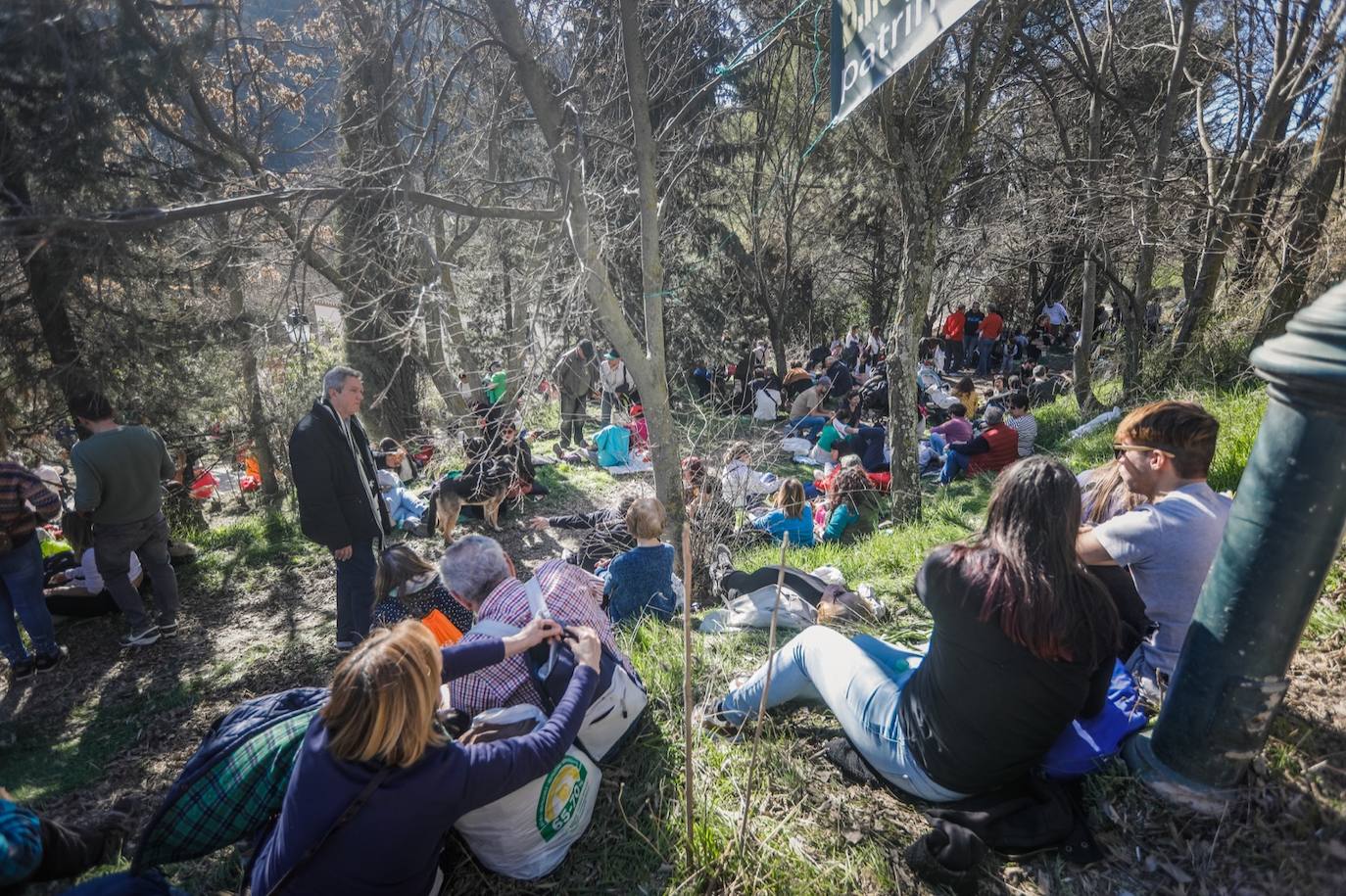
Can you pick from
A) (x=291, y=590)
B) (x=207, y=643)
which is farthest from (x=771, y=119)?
(x=207, y=643)

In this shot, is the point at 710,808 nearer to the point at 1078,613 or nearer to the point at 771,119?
the point at 1078,613

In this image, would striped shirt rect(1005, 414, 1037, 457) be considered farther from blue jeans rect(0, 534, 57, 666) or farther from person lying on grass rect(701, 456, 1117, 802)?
blue jeans rect(0, 534, 57, 666)

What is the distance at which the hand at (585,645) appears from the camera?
7.58ft

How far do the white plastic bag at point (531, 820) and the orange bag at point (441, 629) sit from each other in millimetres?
1144

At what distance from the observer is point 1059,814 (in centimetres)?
201

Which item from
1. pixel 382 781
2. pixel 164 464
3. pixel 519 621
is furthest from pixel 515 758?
pixel 164 464

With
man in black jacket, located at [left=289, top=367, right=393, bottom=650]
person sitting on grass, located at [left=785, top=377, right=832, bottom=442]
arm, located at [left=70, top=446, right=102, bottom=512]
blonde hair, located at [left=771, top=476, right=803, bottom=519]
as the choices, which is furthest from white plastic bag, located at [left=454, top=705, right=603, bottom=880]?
person sitting on grass, located at [left=785, top=377, right=832, bottom=442]

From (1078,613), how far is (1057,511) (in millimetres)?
287

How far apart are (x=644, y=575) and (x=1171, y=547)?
105 inches

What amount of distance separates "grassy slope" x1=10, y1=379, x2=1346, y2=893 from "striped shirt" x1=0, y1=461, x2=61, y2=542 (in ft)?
3.85

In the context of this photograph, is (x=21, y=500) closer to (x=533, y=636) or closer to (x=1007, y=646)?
(x=533, y=636)

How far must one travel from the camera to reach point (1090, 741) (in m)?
2.19

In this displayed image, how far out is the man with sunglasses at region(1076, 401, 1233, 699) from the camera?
232cm

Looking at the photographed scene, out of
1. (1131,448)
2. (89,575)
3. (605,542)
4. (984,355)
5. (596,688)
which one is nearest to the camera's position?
(596,688)
